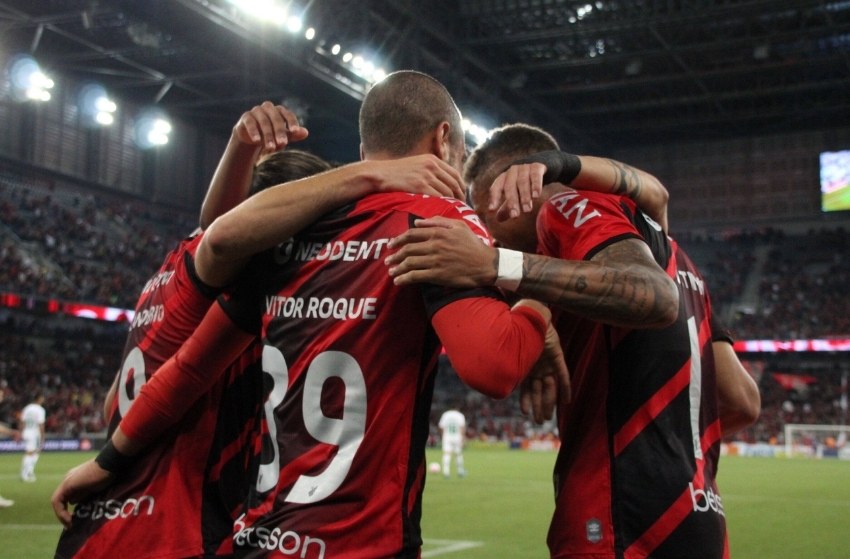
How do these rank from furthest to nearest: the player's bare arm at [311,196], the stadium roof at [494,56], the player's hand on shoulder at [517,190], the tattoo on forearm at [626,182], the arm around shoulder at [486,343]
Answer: the stadium roof at [494,56], the tattoo on forearm at [626,182], the player's hand on shoulder at [517,190], the player's bare arm at [311,196], the arm around shoulder at [486,343]

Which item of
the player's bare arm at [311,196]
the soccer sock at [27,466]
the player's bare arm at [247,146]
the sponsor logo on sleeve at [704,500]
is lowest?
the soccer sock at [27,466]

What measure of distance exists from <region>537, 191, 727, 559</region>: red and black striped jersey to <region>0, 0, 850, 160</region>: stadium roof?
16019 millimetres

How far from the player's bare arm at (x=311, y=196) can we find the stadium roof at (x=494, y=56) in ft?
51.9

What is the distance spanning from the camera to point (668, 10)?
24.1m

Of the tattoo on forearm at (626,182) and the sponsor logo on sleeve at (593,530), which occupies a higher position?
the tattoo on forearm at (626,182)

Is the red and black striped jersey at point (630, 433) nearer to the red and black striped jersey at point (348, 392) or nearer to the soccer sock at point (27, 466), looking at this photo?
the red and black striped jersey at point (348, 392)

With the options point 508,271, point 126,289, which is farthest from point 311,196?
point 126,289

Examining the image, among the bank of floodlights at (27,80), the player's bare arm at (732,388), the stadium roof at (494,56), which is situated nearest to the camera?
the player's bare arm at (732,388)

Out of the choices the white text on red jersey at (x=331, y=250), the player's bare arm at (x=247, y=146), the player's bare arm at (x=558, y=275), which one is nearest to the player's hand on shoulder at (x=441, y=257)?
the player's bare arm at (x=558, y=275)

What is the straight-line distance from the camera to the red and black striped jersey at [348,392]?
6.68ft

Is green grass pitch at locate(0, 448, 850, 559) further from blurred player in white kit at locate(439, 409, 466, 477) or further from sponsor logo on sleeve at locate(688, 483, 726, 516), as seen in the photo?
sponsor logo on sleeve at locate(688, 483, 726, 516)

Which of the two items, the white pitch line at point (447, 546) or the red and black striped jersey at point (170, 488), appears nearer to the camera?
the red and black striped jersey at point (170, 488)

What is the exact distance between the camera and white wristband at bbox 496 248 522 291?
210 centimetres

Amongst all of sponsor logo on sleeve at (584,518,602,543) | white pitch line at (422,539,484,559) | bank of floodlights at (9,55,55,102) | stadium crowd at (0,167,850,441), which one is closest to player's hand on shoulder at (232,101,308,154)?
sponsor logo on sleeve at (584,518,602,543)
